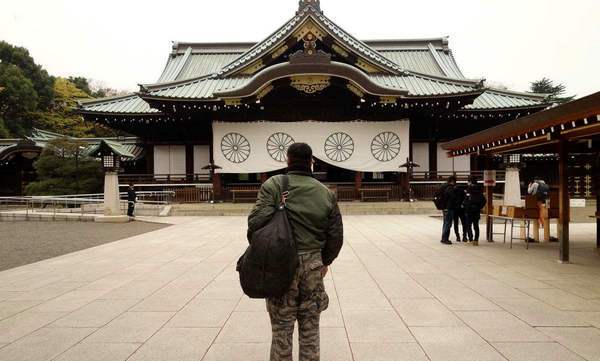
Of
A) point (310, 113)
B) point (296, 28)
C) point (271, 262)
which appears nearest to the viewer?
point (271, 262)

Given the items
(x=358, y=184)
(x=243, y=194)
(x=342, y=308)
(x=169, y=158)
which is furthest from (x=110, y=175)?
(x=342, y=308)

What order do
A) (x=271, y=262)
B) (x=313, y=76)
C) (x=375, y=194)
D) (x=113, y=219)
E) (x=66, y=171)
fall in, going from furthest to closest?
(x=66, y=171), (x=375, y=194), (x=313, y=76), (x=113, y=219), (x=271, y=262)

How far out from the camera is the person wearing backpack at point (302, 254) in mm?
2748

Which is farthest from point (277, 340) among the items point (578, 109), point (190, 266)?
point (578, 109)

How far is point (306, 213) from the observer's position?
9.16 feet

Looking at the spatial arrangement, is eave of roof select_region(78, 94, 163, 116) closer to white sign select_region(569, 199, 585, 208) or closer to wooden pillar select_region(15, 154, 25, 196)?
wooden pillar select_region(15, 154, 25, 196)

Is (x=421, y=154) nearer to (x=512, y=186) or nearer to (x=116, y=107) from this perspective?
(x=512, y=186)

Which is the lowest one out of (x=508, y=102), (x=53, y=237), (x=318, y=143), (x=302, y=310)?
(x=53, y=237)

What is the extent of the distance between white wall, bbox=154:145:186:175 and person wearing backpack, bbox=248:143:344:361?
756 inches

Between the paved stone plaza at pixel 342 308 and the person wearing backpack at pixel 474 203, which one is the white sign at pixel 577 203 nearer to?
the paved stone plaza at pixel 342 308

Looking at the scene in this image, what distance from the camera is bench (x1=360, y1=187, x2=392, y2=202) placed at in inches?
743

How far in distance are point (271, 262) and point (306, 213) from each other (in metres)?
0.42

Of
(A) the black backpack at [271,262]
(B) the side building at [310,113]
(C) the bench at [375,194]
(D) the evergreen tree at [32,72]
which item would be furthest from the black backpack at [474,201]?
(D) the evergreen tree at [32,72]

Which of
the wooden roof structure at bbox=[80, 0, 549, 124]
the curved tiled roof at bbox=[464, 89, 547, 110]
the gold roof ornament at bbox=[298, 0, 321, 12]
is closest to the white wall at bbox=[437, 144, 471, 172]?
the wooden roof structure at bbox=[80, 0, 549, 124]
